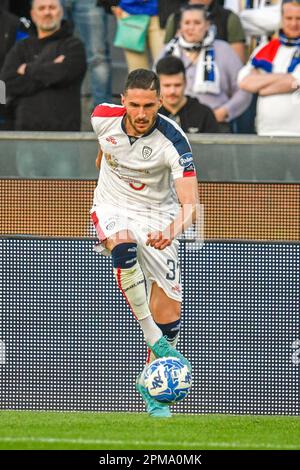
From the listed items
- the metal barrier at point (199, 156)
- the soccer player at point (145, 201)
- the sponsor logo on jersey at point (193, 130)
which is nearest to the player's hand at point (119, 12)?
the sponsor logo on jersey at point (193, 130)

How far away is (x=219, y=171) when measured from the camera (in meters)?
12.4

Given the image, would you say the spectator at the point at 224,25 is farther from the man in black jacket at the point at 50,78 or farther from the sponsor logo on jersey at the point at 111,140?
the sponsor logo on jersey at the point at 111,140

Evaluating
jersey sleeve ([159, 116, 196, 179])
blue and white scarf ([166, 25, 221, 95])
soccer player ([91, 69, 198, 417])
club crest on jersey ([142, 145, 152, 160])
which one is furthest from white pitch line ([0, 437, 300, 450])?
blue and white scarf ([166, 25, 221, 95])

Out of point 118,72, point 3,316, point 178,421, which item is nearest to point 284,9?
point 118,72

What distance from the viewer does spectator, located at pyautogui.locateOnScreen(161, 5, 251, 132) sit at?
1362cm

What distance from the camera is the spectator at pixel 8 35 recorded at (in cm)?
1434

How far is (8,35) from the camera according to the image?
1436 cm

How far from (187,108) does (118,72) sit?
1827 mm

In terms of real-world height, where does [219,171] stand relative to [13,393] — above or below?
above

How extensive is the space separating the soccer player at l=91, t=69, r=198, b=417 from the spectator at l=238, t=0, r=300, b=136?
3.00 metres

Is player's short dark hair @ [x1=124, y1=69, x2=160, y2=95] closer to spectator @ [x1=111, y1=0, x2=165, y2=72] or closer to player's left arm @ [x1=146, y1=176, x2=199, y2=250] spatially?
player's left arm @ [x1=146, y1=176, x2=199, y2=250]

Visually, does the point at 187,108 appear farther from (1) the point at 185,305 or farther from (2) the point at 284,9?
(1) the point at 185,305

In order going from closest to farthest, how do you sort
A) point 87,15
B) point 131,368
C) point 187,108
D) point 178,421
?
point 178,421 → point 131,368 → point 187,108 → point 87,15

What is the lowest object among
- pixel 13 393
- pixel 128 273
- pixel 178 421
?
pixel 13 393
